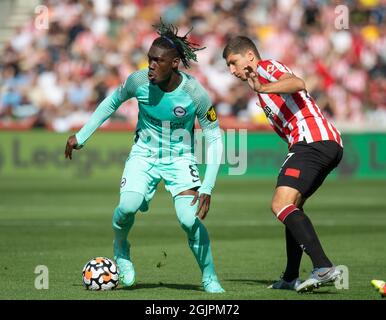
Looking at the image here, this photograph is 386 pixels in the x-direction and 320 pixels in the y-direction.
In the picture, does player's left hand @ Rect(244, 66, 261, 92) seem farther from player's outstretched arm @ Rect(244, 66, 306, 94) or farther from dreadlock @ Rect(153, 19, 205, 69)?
dreadlock @ Rect(153, 19, 205, 69)

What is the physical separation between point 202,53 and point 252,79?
21.1 meters

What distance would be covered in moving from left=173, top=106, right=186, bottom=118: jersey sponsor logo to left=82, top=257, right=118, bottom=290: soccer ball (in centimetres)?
157

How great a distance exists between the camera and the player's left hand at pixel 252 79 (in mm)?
9797

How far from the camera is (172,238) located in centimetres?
1620

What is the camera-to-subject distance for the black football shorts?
10.1 m

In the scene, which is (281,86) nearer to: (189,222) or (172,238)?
(189,222)

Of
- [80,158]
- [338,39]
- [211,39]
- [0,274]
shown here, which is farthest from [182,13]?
[0,274]

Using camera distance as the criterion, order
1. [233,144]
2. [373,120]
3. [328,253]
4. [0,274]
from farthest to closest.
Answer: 1. [373,120]
2. [233,144]
3. [328,253]
4. [0,274]

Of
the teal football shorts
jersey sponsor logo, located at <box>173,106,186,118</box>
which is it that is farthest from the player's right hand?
jersey sponsor logo, located at <box>173,106,186,118</box>

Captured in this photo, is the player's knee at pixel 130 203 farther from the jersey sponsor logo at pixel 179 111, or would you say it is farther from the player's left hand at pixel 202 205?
the jersey sponsor logo at pixel 179 111

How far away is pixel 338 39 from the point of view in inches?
1224

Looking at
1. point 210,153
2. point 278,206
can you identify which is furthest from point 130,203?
point 278,206

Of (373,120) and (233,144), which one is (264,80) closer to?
(233,144)

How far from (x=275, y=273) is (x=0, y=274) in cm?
304
